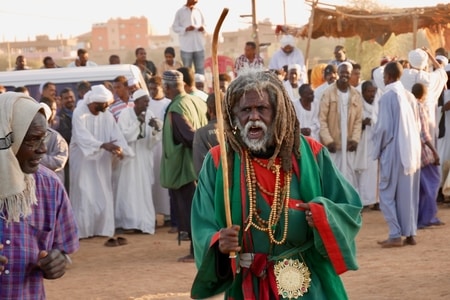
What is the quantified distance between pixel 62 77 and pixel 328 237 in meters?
11.3

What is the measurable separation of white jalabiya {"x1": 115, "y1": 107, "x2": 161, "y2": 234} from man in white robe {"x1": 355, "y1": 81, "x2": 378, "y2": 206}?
318 centimetres

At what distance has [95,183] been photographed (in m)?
13.2

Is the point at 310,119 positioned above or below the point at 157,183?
above

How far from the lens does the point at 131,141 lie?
43.7 ft

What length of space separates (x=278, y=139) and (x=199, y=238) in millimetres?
619

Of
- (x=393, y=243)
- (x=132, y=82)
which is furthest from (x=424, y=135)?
(x=132, y=82)

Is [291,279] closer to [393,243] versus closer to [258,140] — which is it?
[258,140]

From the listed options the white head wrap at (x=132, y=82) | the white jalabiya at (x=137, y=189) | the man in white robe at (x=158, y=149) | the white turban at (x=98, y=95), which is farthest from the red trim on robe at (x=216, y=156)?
the white head wrap at (x=132, y=82)

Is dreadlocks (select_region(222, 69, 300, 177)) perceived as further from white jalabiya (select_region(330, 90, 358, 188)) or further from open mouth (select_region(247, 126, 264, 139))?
white jalabiya (select_region(330, 90, 358, 188))

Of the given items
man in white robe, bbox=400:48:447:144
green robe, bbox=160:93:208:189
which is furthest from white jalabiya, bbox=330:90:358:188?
green robe, bbox=160:93:208:189

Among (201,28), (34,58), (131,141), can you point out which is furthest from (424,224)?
(34,58)

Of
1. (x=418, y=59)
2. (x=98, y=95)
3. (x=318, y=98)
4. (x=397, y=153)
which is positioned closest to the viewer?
(x=397, y=153)

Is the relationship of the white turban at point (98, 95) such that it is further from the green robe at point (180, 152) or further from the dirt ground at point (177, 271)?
the dirt ground at point (177, 271)

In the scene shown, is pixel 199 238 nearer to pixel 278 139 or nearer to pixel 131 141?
pixel 278 139
